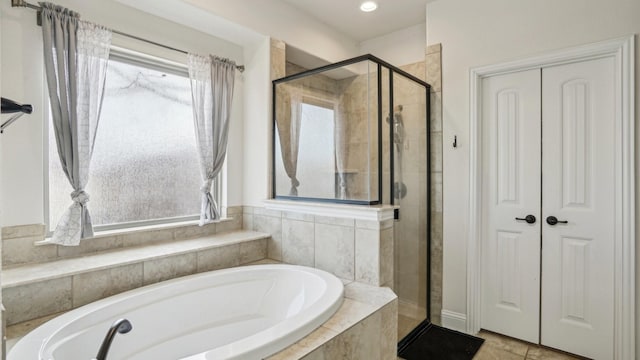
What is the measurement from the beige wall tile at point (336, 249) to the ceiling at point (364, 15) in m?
1.96

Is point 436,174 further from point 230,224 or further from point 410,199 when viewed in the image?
point 230,224

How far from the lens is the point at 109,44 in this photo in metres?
2.31

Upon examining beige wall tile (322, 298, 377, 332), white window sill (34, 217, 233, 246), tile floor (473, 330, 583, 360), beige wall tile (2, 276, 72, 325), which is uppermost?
white window sill (34, 217, 233, 246)

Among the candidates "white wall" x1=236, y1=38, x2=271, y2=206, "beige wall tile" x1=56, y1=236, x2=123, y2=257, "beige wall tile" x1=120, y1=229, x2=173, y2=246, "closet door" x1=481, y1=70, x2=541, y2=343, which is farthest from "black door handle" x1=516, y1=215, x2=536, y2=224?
"beige wall tile" x1=56, y1=236, x2=123, y2=257

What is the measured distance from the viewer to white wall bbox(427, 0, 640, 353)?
245 cm

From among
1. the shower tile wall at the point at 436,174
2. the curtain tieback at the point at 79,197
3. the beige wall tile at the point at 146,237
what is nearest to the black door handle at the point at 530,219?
the shower tile wall at the point at 436,174

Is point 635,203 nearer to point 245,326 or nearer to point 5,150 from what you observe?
point 245,326

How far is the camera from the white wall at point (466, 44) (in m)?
2.45

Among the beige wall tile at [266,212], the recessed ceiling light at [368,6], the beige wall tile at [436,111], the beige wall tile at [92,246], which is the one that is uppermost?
the recessed ceiling light at [368,6]

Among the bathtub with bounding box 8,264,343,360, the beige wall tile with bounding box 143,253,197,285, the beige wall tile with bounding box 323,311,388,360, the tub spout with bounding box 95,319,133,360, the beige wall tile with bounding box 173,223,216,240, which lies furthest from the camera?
the beige wall tile with bounding box 173,223,216,240

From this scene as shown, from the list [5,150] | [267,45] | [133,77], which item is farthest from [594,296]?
[5,150]

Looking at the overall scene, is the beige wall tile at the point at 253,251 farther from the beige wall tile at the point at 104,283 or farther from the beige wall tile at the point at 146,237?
the beige wall tile at the point at 104,283

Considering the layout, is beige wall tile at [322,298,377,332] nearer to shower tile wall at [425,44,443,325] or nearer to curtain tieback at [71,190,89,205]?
shower tile wall at [425,44,443,325]

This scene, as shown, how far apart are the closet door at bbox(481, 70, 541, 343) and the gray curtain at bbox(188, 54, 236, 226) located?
7.01 feet
